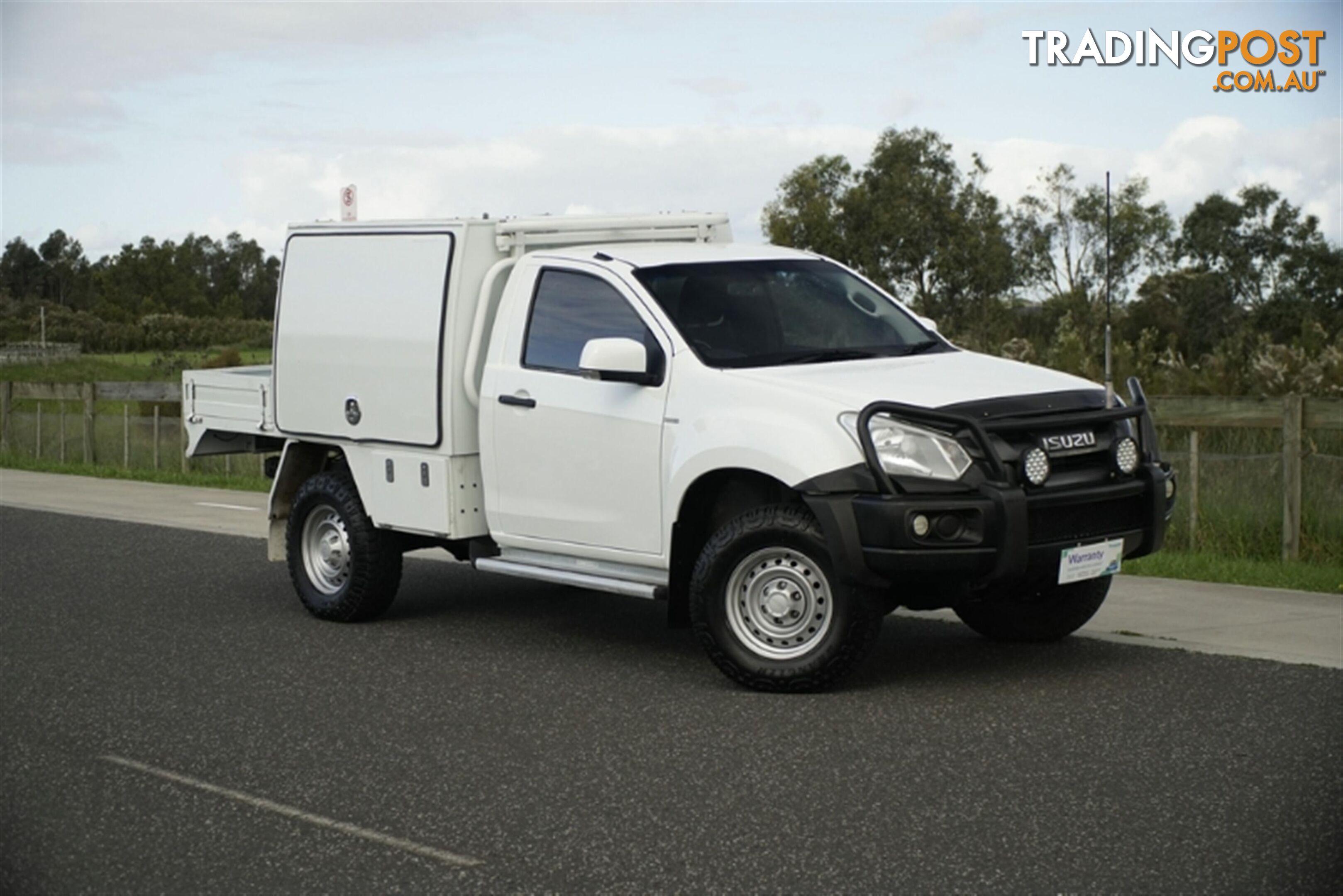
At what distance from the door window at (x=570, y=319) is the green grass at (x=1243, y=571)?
173 inches

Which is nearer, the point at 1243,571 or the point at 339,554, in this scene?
the point at 339,554

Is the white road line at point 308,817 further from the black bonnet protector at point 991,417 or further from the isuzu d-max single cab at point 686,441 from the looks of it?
the black bonnet protector at point 991,417

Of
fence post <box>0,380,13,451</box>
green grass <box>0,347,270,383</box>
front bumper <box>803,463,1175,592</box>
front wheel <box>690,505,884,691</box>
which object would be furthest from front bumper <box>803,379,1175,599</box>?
green grass <box>0,347,270,383</box>

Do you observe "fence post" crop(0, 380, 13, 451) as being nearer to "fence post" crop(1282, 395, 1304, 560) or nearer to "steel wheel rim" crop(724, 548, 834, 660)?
"fence post" crop(1282, 395, 1304, 560)

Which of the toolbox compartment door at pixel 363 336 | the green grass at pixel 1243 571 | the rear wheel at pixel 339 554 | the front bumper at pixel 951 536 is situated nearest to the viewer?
the front bumper at pixel 951 536

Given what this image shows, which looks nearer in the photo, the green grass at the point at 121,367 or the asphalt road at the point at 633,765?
the asphalt road at the point at 633,765

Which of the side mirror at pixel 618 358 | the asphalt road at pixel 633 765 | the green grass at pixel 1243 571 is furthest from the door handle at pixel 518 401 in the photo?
the green grass at pixel 1243 571

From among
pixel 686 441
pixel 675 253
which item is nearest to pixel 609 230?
pixel 675 253

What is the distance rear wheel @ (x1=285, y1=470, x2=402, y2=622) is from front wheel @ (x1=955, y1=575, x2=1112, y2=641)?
3311mm

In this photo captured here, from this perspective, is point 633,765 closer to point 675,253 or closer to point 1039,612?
point 1039,612

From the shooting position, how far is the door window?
930cm

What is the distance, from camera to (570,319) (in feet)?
31.2

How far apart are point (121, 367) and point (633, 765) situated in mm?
48868

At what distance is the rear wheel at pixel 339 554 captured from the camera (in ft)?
34.2
